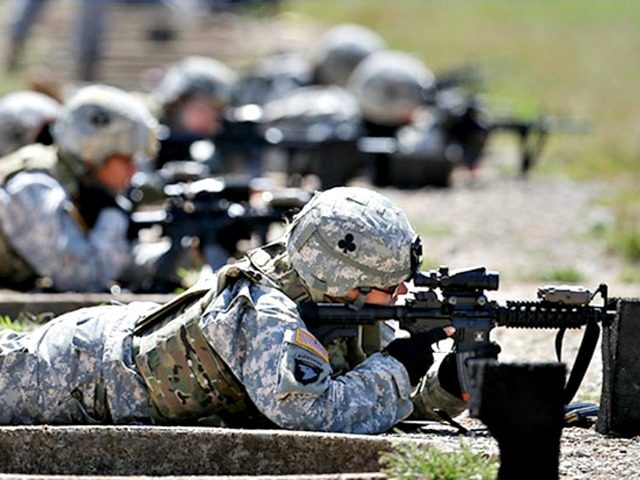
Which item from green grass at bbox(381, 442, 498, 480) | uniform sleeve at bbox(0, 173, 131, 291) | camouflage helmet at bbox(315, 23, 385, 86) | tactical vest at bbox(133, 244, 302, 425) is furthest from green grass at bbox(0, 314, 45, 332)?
camouflage helmet at bbox(315, 23, 385, 86)

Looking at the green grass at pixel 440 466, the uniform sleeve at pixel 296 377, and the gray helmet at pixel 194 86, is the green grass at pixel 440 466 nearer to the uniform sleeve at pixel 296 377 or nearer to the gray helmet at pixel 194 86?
the uniform sleeve at pixel 296 377

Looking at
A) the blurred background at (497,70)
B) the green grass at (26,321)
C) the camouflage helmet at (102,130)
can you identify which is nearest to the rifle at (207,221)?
the camouflage helmet at (102,130)

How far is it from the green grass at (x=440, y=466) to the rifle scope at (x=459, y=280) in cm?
81

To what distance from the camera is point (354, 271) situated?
6500 mm

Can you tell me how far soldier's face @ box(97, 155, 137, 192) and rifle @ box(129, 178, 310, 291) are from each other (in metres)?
0.31

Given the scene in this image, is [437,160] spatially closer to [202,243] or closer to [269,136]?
[269,136]

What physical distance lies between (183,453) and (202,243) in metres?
5.28

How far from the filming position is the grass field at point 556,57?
79.7 ft

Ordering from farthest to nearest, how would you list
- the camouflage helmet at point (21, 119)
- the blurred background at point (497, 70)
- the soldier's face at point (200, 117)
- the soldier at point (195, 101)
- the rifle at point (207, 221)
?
the soldier at point (195, 101) < the soldier's face at point (200, 117) < the blurred background at point (497, 70) < the camouflage helmet at point (21, 119) < the rifle at point (207, 221)

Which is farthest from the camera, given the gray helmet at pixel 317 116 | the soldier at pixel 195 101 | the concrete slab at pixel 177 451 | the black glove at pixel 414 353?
the gray helmet at pixel 317 116

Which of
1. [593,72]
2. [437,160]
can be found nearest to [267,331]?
[437,160]

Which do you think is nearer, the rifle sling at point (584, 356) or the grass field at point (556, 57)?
the rifle sling at point (584, 356)

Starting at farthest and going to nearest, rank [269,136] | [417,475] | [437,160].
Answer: [437,160] → [269,136] → [417,475]

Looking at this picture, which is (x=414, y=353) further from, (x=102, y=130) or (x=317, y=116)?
(x=317, y=116)
